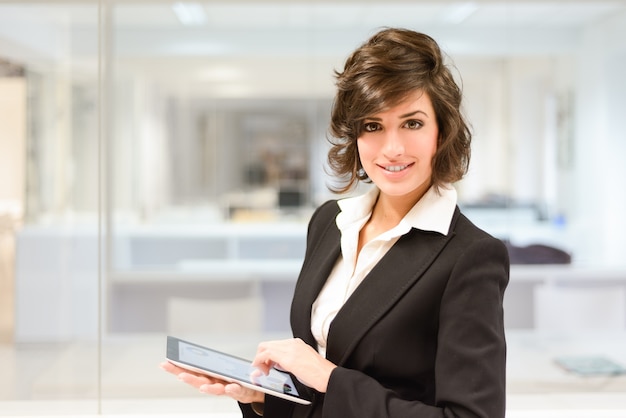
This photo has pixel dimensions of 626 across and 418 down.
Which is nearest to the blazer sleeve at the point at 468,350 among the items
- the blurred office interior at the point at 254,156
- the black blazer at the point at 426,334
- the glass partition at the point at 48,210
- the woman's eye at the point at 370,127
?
the black blazer at the point at 426,334

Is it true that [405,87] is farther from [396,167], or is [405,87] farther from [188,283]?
[188,283]

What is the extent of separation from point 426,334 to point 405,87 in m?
0.36

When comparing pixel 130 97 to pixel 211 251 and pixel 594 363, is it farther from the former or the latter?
pixel 594 363

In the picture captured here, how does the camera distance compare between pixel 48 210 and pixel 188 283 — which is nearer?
pixel 48 210

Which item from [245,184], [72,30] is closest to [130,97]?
[245,184]

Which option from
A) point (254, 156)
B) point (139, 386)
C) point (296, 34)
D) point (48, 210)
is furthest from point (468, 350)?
point (254, 156)

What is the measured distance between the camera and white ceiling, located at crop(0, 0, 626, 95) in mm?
4930

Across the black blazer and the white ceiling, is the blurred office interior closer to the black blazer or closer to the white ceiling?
the white ceiling

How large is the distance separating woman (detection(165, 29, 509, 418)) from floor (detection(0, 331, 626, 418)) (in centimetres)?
66

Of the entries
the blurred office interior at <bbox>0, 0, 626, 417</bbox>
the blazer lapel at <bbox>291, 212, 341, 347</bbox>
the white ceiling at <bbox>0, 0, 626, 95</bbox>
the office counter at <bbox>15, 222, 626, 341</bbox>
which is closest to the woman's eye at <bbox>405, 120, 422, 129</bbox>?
the blazer lapel at <bbox>291, 212, 341, 347</bbox>

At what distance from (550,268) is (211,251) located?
91.9 inches

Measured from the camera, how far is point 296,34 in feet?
17.8

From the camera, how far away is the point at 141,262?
5.23 meters

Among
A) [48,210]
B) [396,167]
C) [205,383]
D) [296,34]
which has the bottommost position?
[205,383]
